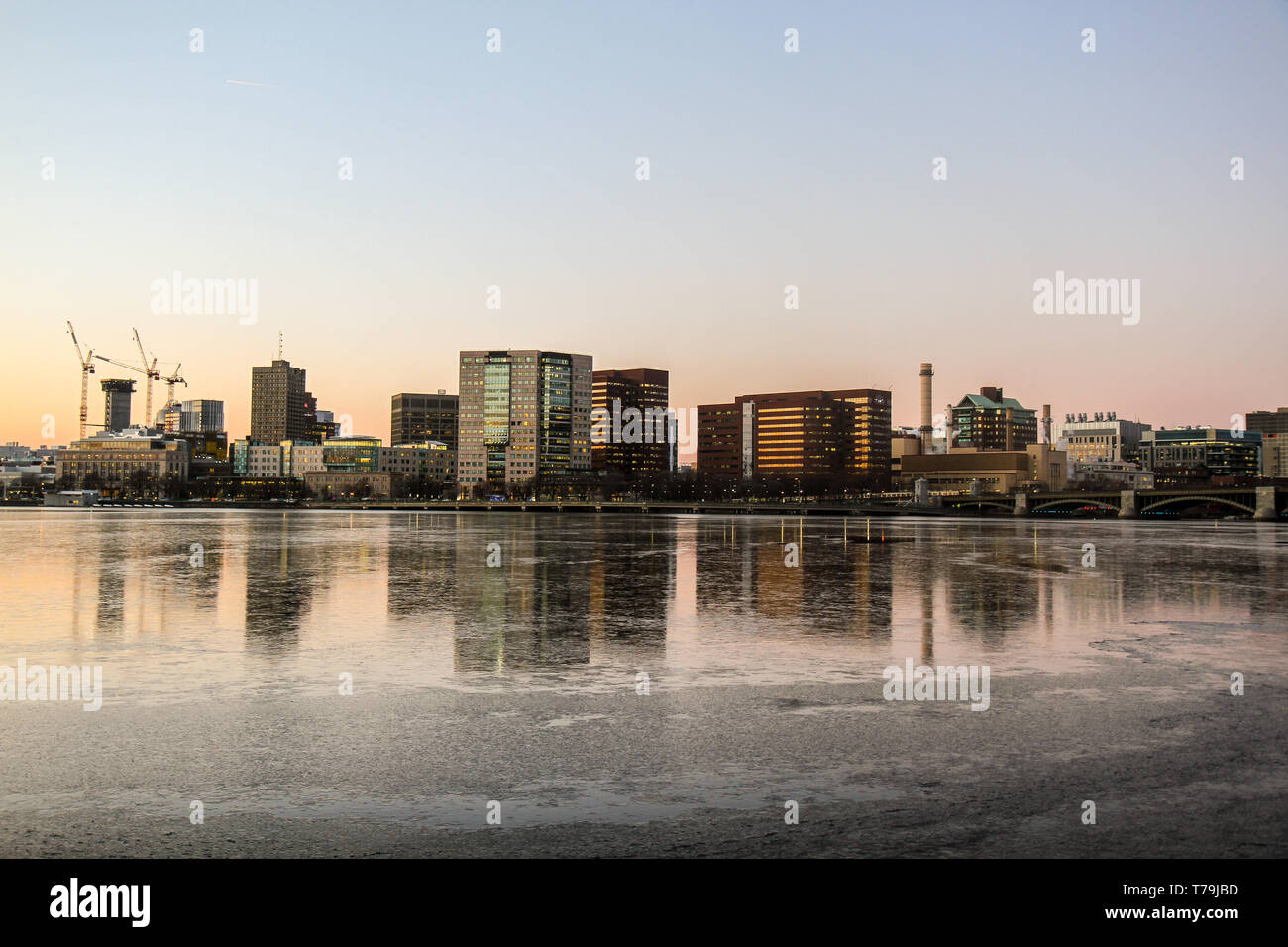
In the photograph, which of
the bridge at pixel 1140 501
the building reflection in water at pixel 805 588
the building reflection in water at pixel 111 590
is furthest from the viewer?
the bridge at pixel 1140 501

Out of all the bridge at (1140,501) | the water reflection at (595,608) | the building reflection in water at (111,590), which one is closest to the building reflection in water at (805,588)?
the water reflection at (595,608)

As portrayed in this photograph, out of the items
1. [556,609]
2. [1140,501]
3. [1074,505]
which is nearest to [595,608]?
[556,609]

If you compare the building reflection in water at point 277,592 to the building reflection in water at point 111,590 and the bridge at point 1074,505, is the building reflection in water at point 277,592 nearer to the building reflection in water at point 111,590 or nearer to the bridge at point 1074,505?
the building reflection in water at point 111,590

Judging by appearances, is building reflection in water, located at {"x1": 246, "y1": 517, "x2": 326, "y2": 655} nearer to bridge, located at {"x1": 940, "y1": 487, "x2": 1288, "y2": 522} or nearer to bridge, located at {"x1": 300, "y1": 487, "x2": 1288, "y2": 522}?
bridge, located at {"x1": 300, "y1": 487, "x2": 1288, "y2": 522}

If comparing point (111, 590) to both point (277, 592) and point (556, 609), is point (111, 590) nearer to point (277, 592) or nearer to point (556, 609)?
point (277, 592)

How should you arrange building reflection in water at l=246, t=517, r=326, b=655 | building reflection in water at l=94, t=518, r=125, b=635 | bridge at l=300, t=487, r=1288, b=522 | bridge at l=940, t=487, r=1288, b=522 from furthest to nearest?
bridge at l=300, t=487, r=1288, b=522 < bridge at l=940, t=487, r=1288, b=522 < building reflection in water at l=94, t=518, r=125, b=635 < building reflection in water at l=246, t=517, r=326, b=655

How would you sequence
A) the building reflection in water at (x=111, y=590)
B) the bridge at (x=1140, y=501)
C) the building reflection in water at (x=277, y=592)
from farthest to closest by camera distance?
the bridge at (x=1140, y=501) → the building reflection in water at (x=111, y=590) → the building reflection in water at (x=277, y=592)

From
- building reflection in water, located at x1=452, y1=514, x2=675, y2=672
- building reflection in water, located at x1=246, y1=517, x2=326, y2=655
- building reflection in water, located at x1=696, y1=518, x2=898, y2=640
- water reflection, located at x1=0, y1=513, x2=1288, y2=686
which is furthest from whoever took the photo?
building reflection in water, located at x1=696, y1=518, x2=898, y2=640

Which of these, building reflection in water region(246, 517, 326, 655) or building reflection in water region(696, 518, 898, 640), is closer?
building reflection in water region(246, 517, 326, 655)

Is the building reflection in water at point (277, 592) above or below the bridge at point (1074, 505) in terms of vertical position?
above

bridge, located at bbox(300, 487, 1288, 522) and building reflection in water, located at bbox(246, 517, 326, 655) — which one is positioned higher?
building reflection in water, located at bbox(246, 517, 326, 655)

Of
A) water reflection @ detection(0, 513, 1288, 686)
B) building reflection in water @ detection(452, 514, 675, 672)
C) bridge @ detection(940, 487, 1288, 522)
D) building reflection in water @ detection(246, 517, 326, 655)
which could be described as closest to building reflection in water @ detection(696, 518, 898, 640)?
water reflection @ detection(0, 513, 1288, 686)
